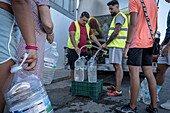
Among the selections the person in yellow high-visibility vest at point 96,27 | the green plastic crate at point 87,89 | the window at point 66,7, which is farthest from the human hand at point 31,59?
the window at point 66,7

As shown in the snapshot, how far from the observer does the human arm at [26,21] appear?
0.84 m

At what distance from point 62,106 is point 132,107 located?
1.22 metres

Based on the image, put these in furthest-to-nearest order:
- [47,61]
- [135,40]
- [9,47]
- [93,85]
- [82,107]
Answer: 1. [47,61]
2. [93,85]
3. [82,107]
4. [135,40]
5. [9,47]

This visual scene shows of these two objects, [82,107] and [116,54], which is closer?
[82,107]

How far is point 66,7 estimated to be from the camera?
952cm

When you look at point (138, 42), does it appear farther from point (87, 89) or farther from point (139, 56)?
point (87, 89)

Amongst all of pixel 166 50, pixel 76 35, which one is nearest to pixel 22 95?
pixel 166 50

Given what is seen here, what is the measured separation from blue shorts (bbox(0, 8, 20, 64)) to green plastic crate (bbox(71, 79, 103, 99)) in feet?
6.80

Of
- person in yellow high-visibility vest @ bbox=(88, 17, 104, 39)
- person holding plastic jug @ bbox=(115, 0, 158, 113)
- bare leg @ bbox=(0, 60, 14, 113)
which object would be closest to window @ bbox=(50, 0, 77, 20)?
person in yellow high-visibility vest @ bbox=(88, 17, 104, 39)

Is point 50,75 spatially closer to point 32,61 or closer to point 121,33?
point 121,33

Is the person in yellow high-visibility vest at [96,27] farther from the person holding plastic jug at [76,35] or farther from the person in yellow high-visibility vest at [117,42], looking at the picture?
the person in yellow high-visibility vest at [117,42]

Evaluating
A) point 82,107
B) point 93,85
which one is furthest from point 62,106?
point 93,85

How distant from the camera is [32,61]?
0.93m

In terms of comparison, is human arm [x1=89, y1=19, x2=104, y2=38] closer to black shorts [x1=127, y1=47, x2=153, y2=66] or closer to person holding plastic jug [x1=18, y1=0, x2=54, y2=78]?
black shorts [x1=127, y1=47, x2=153, y2=66]
